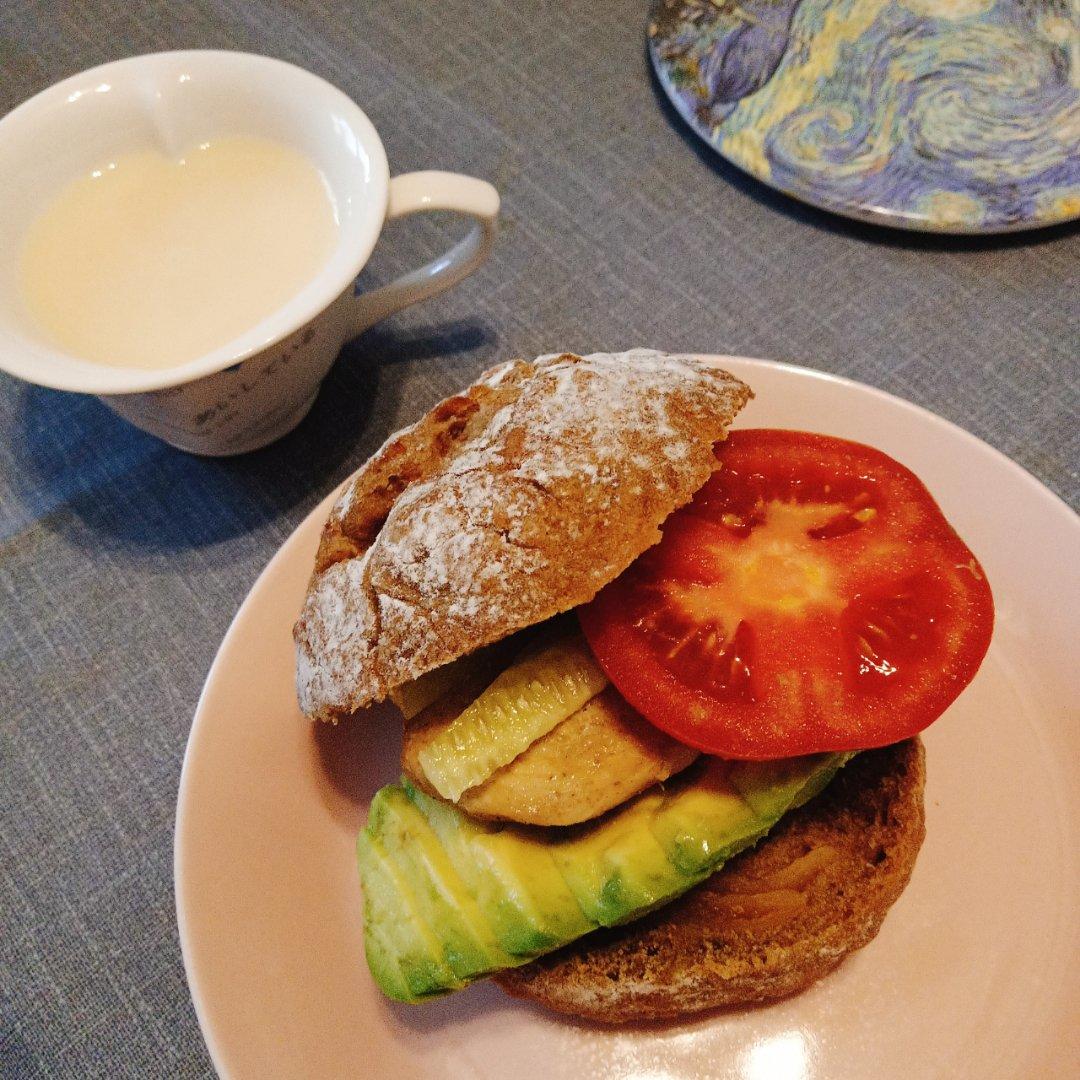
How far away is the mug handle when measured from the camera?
1803 mm

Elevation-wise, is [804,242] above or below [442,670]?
above

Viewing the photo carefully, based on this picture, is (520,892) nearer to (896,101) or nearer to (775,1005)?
(775,1005)

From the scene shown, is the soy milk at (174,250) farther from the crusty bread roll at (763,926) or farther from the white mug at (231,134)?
the crusty bread roll at (763,926)

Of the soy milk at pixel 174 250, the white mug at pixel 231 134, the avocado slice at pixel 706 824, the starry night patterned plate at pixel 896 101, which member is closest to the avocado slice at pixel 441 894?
the avocado slice at pixel 706 824

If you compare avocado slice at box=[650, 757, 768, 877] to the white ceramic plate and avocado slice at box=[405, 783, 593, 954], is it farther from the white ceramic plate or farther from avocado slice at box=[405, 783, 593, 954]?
the white ceramic plate

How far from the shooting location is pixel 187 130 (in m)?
2.00

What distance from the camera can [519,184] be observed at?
256cm

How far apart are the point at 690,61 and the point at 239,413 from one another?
1624 millimetres

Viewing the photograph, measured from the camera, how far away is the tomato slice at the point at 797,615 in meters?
1.20

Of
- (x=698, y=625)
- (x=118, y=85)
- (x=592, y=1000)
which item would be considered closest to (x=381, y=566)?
(x=698, y=625)

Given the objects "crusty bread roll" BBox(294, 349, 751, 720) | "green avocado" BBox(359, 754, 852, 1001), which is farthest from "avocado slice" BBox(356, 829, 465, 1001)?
"crusty bread roll" BBox(294, 349, 751, 720)

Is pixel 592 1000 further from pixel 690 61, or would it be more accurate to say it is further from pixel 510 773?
pixel 690 61

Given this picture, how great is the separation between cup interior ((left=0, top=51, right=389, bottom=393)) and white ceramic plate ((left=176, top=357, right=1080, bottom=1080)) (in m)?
0.65

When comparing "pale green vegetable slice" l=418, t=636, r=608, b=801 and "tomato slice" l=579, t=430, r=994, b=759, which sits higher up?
"tomato slice" l=579, t=430, r=994, b=759
